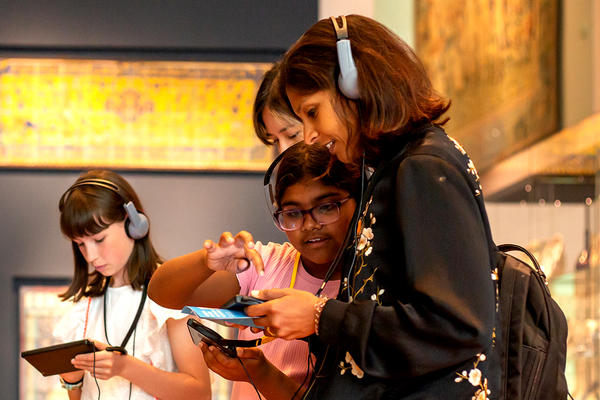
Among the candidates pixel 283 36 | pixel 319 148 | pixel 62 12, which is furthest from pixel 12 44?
pixel 319 148

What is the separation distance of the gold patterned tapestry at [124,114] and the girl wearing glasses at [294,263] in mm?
1613

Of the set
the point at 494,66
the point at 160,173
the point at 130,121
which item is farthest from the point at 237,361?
the point at 494,66

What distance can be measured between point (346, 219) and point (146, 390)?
3.02 feet

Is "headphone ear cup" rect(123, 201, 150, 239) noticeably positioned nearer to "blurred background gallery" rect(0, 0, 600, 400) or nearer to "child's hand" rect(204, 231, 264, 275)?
"child's hand" rect(204, 231, 264, 275)

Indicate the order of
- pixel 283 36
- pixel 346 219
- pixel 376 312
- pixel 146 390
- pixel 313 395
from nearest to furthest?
1. pixel 376 312
2. pixel 313 395
3. pixel 346 219
4. pixel 146 390
5. pixel 283 36

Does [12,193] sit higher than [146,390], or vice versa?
[12,193]

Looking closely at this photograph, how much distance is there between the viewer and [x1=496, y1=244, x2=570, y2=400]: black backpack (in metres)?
1.40

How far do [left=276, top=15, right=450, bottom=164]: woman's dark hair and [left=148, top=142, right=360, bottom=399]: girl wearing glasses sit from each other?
12.5 inches

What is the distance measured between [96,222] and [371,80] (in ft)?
4.28

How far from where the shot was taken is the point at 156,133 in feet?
11.7

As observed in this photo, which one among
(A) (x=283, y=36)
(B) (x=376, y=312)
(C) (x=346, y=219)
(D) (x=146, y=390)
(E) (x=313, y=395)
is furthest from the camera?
(A) (x=283, y=36)

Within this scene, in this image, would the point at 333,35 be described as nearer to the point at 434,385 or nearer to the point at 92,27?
the point at 434,385

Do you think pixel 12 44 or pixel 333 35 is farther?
pixel 12 44

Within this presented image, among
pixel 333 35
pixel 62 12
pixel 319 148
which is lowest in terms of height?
pixel 319 148
